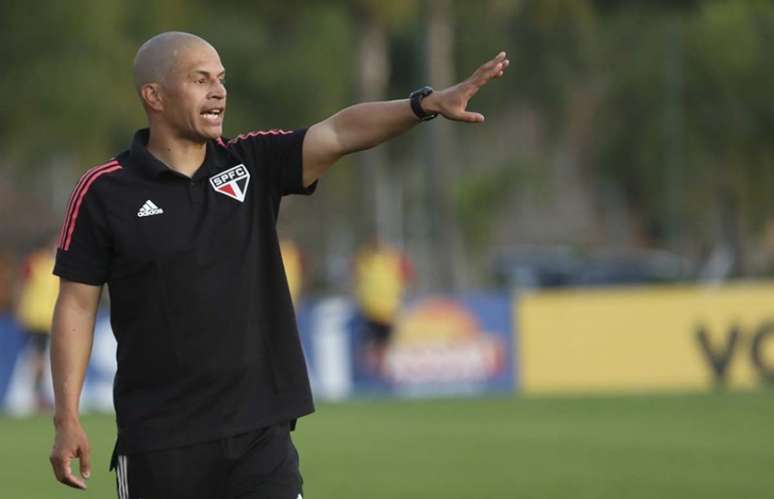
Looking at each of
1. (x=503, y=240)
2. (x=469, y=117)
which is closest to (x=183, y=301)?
(x=469, y=117)

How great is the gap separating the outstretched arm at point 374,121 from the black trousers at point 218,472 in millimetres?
955

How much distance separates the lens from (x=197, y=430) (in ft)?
19.3

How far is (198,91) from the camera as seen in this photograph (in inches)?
233

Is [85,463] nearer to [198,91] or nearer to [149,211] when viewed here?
[149,211]

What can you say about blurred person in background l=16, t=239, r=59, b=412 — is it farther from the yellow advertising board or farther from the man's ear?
the man's ear

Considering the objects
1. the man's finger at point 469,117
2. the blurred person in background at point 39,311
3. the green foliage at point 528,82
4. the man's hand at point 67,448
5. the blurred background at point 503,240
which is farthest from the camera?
the green foliage at point 528,82

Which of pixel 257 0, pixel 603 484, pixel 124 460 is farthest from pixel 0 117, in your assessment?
pixel 124 460

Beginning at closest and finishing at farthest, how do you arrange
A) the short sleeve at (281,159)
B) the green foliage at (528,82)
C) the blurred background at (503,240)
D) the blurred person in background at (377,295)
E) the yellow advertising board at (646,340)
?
the short sleeve at (281,159)
the blurred background at (503,240)
the yellow advertising board at (646,340)
the blurred person in background at (377,295)
the green foliage at (528,82)

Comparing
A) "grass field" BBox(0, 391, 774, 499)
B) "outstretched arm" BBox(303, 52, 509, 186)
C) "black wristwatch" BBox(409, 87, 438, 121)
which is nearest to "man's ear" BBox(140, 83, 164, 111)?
"outstretched arm" BBox(303, 52, 509, 186)

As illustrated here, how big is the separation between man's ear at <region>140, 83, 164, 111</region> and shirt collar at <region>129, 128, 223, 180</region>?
6.0 inches

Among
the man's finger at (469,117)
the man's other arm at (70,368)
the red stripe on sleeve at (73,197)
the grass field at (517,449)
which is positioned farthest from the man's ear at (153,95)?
the grass field at (517,449)

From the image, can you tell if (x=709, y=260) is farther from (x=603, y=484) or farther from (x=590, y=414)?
(x=603, y=484)

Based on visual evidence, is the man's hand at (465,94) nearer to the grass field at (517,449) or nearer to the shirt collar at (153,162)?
the shirt collar at (153,162)

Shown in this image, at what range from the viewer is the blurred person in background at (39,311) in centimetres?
2189
